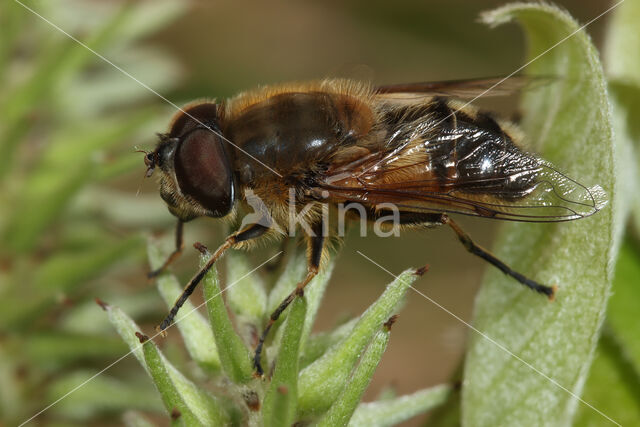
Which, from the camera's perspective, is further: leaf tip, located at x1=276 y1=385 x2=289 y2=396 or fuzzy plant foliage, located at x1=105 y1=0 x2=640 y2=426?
fuzzy plant foliage, located at x1=105 y1=0 x2=640 y2=426

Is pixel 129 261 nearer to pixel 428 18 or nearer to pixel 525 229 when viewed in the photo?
pixel 525 229

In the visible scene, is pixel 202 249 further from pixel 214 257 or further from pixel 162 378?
pixel 162 378

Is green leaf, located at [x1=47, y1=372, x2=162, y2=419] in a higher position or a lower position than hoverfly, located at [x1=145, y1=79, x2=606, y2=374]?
lower

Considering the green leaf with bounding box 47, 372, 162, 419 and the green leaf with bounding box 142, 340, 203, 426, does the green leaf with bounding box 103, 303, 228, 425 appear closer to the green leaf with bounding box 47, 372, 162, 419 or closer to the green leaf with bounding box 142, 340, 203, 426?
the green leaf with bounding box 142, 340, 203, 426

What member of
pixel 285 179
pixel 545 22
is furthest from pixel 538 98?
pixel 285 179

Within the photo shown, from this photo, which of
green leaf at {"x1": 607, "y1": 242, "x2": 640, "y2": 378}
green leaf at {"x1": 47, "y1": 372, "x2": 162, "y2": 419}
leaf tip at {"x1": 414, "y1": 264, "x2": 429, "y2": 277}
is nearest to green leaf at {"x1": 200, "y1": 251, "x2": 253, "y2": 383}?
leaf tip at {"x1": 414, "y1": 264, "x2": 429, "y2": 277}

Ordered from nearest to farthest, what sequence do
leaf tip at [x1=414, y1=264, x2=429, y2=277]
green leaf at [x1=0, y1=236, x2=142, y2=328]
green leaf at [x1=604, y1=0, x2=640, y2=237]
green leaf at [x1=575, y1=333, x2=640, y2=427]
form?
leaf tip at [x1=414, y1=264, x2=429, y2=277] → green leaf at [x1=575, y1=333, x2=640, y2=427] → green leaf at [x1=604, y1=0, x2=640, y2=237] → green leaf at [x1=0, y1=236, x2=142, y2=328]

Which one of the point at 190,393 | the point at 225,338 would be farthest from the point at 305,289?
the point at 190,393
